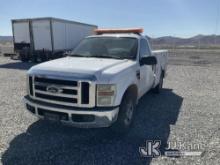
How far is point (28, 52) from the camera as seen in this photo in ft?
65.7

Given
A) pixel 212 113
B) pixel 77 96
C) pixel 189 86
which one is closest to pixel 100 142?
pixel 77 96

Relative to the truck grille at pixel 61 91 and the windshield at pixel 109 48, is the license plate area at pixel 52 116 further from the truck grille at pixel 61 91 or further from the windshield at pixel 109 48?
the windshield at pixel 109 48

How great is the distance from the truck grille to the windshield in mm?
1632

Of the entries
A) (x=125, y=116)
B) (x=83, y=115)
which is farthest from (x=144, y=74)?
(x=83, y=115)

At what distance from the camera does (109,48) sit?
5840 mm
